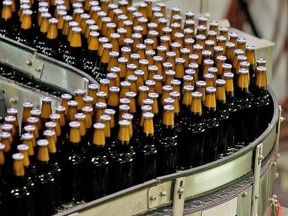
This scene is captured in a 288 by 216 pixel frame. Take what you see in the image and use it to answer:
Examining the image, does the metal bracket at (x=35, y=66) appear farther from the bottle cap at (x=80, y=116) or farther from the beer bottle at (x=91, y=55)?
the bottle cap at (x=80, y=116)

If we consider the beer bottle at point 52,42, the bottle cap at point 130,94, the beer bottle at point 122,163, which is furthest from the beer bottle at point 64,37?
the beer bottle at point 122,163

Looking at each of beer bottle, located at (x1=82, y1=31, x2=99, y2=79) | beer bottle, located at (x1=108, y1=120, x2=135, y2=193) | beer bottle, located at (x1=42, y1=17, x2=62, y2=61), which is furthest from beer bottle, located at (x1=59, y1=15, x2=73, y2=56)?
beer bottle, located at (x1=108, y1=120, x2=135, y2=193)

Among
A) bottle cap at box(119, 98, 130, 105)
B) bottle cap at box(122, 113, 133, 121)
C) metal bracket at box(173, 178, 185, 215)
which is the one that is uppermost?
bottle cap at box(119, 98, 130, 105)

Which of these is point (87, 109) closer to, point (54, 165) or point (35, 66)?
point (54, 165)

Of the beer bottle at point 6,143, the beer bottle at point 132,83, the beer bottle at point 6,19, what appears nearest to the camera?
the beer bottle at point 6,143

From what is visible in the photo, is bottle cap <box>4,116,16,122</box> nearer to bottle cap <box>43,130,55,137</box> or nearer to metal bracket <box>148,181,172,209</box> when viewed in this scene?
bottle cap <box>43,130,55,137</box>

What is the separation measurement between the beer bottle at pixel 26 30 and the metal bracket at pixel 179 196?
50.8 inches

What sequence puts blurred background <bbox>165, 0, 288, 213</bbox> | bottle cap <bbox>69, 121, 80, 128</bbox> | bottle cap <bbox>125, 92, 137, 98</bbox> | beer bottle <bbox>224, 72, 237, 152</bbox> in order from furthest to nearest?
1. blurred background <bbox>165, 0, 288, 213</bbox>
2. beer bottle <bbox>224, 72, 237, 152</bbox>
3. bottle cap <bbox>125, 92, 137, 98</bbox>
4. bottle cap <bbox>69, 121, 80, 128</bbox>

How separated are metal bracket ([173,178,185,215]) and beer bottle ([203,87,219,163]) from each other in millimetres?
336

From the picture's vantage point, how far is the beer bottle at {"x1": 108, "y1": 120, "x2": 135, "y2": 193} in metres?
2.71

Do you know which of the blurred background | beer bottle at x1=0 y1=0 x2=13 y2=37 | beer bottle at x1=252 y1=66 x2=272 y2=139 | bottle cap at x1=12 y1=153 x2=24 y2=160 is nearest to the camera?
bottle cap at x1=12 y1=153 x2=24 y2=160

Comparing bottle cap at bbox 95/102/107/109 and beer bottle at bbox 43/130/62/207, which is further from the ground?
bottle cap at bbox 95/102/107/109

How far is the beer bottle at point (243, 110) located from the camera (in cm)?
316

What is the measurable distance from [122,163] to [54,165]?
242 mm
